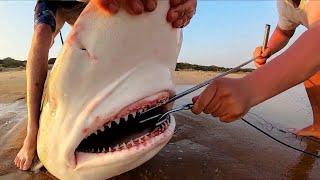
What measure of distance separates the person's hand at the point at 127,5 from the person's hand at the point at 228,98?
394 mm

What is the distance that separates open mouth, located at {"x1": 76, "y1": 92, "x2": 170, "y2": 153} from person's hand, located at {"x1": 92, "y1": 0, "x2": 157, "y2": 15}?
371mm

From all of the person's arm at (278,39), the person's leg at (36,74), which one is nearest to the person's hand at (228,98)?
the person's leg at (36,74)

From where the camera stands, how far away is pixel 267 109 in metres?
5.08

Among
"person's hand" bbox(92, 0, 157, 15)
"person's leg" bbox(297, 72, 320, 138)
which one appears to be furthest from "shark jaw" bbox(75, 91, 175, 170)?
"person's leg" bbox(297, 72, 320, 138)

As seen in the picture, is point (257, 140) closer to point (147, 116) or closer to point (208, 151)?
point (208, 151)

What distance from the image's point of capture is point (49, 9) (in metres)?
3.03

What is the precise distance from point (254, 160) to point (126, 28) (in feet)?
4.71

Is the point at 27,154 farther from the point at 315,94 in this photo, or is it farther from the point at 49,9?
the point at 315,94

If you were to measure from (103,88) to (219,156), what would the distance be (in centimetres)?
124

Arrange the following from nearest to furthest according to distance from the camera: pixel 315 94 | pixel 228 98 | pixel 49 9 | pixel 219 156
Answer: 1. pixel 228 98
2. pixel 219 156
3. pixel 49 9
4. pixel 315 94

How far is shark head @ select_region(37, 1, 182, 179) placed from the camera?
158 centimetres

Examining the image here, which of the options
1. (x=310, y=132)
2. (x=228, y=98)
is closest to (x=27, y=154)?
(x=228, y=98)

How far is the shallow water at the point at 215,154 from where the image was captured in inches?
90.7

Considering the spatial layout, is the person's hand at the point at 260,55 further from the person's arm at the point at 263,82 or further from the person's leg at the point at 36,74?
the person's arm at the point at 263,82
